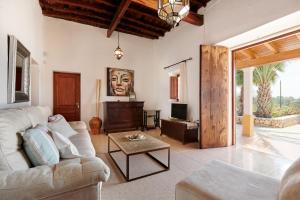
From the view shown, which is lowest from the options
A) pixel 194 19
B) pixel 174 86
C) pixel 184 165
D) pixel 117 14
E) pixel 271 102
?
pixel 184 165

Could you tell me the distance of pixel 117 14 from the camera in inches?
165

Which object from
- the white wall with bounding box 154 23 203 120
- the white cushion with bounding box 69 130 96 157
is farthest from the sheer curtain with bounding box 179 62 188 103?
the white cushion with bounding box 69 130 96 157

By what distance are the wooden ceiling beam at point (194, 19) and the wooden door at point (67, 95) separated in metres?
3.60

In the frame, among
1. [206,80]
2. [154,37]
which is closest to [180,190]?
[206,80]

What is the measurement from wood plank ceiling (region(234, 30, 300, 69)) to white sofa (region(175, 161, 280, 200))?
3356 millimetres

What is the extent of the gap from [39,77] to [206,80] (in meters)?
4.01

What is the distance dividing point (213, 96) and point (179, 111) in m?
1.16

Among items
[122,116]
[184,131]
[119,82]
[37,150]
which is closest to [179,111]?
[184,131]

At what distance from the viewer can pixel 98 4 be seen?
4211 mm

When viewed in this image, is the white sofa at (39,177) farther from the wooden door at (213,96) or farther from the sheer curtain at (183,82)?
the sheer curtain at (183,82)

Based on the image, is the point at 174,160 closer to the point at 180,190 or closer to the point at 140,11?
the point at 180,190

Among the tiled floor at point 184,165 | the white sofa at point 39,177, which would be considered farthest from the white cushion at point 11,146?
the tiled floor at point 184,165

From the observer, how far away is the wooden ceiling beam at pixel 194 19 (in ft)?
12.3

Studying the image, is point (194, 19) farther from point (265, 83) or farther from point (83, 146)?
point (265, 83)
